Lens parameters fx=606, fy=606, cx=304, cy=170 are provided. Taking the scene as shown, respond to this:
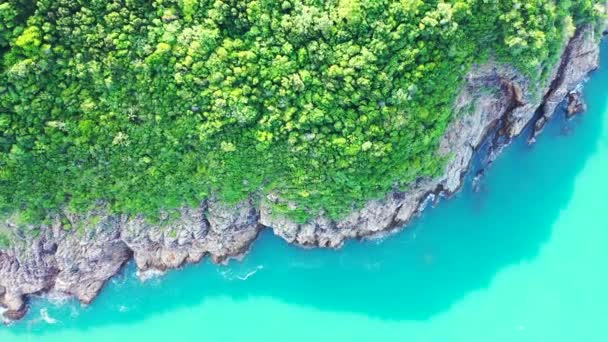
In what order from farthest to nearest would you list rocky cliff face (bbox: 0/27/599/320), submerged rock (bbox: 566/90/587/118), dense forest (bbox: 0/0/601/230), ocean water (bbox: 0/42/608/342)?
submerged rock (bbox: 566/90/587/118)
ocean water (bbox: 0/42/608/342)
rocky cliff face (bbox: 0/27/599/320)
dense forest (bbox: 0/0/601/230)

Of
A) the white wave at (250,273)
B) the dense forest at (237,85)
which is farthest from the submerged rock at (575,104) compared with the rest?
the white wave at (250,273)

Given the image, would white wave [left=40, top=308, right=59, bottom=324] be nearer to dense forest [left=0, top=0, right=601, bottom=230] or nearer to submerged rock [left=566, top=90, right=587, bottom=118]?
dense forest [left=0, top=0, right=601, bottom=230]

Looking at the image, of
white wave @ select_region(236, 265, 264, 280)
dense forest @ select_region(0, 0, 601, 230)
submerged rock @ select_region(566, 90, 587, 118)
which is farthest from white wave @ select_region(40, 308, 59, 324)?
submerged rock @ select_region(566, 90, 587, 118)

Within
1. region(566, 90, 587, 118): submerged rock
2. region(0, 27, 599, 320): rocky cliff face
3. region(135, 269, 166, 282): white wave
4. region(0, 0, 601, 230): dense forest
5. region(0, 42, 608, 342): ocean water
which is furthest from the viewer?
region(135, 269, 166, 282): white wave

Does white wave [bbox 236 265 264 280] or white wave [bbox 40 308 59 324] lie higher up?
white wave [bbox 236 265 264 280]

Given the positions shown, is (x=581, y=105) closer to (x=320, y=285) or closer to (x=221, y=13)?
(x=320, y=285)

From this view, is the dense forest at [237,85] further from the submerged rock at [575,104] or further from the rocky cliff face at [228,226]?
the submerged rock at [575,104]

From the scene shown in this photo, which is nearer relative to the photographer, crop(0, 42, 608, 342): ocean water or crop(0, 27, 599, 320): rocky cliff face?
crop(0, 27, 599, 320): rocky cliff face
